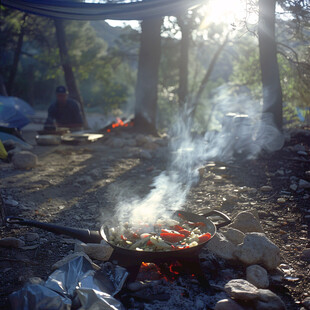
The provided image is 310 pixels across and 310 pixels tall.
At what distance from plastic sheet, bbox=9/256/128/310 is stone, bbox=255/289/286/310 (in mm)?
933

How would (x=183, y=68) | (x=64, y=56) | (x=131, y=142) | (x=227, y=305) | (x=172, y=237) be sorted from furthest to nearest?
(x=183, y=68) < (x=64, y=56) < (x=131, y=142) < (x=172, y=237) < (x=227, y=305)

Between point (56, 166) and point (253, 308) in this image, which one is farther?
point (56, 166)

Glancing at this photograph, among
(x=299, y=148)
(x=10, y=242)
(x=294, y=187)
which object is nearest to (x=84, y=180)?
(x=10, y=242)

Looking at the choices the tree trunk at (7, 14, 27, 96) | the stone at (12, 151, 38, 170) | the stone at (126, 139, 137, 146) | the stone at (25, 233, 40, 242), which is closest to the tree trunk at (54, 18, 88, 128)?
the tree trunk at (7, 14, 27, 96)

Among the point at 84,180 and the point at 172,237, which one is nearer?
the point at 172,237

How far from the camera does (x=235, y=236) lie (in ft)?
10.2

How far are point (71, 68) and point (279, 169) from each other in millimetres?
10042

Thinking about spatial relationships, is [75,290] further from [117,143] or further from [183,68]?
[183,68]

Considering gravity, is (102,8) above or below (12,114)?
above

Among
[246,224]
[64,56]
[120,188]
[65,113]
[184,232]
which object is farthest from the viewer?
[64,56]

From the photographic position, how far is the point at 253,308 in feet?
7.29

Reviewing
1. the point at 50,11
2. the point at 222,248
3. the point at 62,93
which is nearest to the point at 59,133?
the point at 62,93

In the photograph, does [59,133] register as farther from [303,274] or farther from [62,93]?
[303,274]

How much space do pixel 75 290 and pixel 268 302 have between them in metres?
1.33
